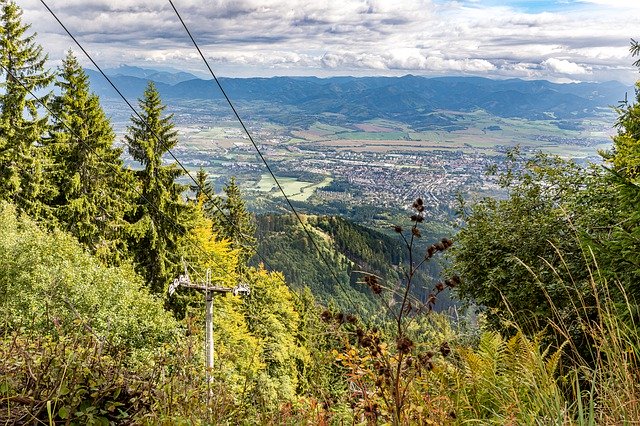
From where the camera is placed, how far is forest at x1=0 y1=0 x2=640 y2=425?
2133mm

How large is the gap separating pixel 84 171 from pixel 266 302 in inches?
520

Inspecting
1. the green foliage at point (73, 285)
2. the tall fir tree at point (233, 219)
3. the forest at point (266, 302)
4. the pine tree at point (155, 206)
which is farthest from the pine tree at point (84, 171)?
→ the tall fir tree at point (233, 219)

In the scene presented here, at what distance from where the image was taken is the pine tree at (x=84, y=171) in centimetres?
1836

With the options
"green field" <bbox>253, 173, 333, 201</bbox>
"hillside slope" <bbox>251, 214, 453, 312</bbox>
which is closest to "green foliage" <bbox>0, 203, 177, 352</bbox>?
"hillside slope" <bbox>251, 214, 453, 312</bbox>

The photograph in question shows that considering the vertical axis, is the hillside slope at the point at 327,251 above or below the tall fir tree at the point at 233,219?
below

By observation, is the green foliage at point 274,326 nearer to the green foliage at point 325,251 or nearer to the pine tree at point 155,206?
the pine tree at point 155,206

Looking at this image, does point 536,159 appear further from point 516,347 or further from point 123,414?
point 123,414

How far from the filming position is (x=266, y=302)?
28.5 metres

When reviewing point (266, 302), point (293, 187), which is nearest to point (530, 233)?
point (266, 302)

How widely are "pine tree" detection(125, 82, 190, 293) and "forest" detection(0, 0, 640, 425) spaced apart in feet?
0.24

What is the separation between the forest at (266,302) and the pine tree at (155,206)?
75 mm

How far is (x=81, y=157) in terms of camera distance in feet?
61.0

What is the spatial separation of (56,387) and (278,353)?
22322 mm

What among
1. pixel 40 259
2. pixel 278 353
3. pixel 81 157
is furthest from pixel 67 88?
pixel 278 353
